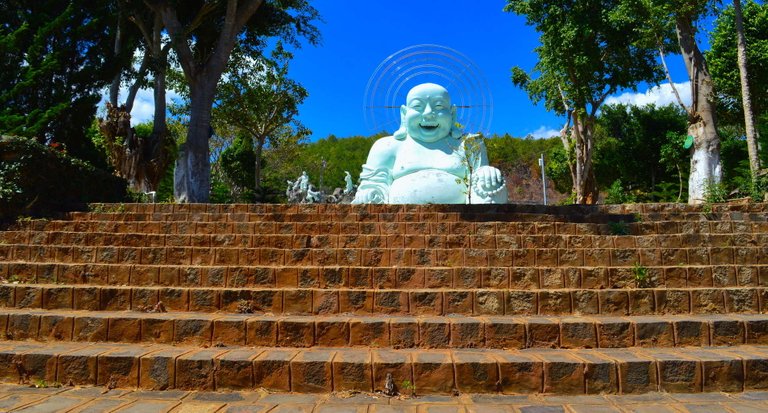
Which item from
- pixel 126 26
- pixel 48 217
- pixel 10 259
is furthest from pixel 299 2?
pixel 10 259

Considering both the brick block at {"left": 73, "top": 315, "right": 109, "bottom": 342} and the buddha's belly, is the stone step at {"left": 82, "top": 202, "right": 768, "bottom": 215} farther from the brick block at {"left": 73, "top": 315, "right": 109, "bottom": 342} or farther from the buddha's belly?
the brick block at {"left": 73, "top": 315, "right": 109, "bottom": 342}

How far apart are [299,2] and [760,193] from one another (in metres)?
10.6

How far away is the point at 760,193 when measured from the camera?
816cm

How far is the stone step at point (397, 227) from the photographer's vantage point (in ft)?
17.7

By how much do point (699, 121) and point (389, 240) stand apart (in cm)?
841

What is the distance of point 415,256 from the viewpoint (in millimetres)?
4566

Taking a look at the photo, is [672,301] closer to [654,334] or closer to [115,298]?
[654,334]

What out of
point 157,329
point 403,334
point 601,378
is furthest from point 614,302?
point 157,329

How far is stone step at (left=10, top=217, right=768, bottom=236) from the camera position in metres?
5.38

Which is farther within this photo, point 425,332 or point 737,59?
point 737,59

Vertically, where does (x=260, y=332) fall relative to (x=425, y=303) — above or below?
below

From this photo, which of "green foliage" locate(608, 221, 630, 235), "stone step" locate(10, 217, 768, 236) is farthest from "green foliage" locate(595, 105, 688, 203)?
"green foliage" locate(608, 221, 630, 235)

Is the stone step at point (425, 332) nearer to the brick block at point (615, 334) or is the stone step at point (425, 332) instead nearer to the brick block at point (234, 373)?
the brick block at point (615, 334)

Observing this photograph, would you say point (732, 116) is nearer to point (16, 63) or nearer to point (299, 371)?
point (299, 371)
